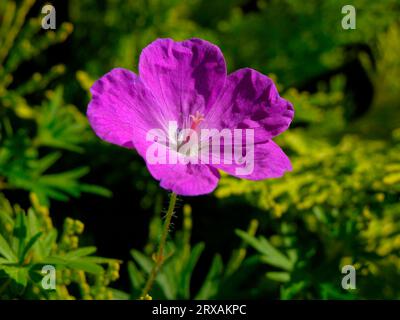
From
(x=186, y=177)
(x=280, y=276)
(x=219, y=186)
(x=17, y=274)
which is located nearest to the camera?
(x=186, y=177)

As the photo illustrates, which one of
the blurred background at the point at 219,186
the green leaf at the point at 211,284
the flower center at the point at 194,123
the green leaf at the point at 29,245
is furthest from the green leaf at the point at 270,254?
the green leaf at the point at 29,245

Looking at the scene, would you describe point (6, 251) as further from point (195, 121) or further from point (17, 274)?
point (195, 121)

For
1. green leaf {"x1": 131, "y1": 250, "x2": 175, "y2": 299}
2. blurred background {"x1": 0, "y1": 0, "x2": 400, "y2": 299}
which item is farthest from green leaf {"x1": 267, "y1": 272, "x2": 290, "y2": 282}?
green leaf {"x1": 131, "y1": 250, "x2": 175, "y2": 299}

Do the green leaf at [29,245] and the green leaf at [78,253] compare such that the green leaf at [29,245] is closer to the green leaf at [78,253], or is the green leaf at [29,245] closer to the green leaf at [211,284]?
the green leaf at [78,253]

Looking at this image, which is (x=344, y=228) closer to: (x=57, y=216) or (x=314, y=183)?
(x=314, y=183)

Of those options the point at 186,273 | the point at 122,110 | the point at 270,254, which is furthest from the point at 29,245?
the point at 270,254

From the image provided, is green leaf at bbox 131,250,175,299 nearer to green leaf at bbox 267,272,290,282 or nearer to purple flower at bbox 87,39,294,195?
green leaf at bbox 267,272,290,282

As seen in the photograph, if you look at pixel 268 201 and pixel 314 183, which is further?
pixel 314 183
